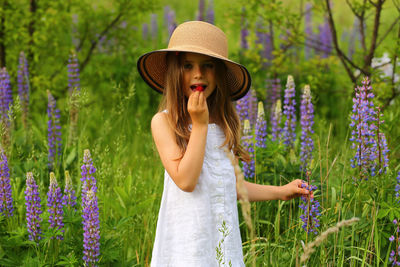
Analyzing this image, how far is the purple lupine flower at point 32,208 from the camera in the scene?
247 centimetres

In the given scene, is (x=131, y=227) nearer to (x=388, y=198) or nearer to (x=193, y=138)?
(x=193, y=138)

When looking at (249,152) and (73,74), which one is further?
(73,74)

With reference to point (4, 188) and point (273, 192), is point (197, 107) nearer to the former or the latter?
point (273, 192)

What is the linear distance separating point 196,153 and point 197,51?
17.3 inches

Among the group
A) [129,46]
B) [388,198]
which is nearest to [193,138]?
[388,198]

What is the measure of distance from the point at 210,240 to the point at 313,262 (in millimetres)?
707

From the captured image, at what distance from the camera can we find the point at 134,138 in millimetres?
4781

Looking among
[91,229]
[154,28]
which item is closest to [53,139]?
[91,229]

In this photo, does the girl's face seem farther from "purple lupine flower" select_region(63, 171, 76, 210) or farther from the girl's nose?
"purple lupine flower" select_region(63, 171, 76, 210)

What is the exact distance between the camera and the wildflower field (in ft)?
8.30

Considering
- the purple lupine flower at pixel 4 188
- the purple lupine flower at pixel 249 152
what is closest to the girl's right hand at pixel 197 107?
the purple lupine flower at pixel 249 152

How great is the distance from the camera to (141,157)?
4.20 meters

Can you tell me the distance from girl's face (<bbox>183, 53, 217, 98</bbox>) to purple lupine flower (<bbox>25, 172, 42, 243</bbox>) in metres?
0.91

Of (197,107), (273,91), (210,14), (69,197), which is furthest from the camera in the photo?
(210,14)
